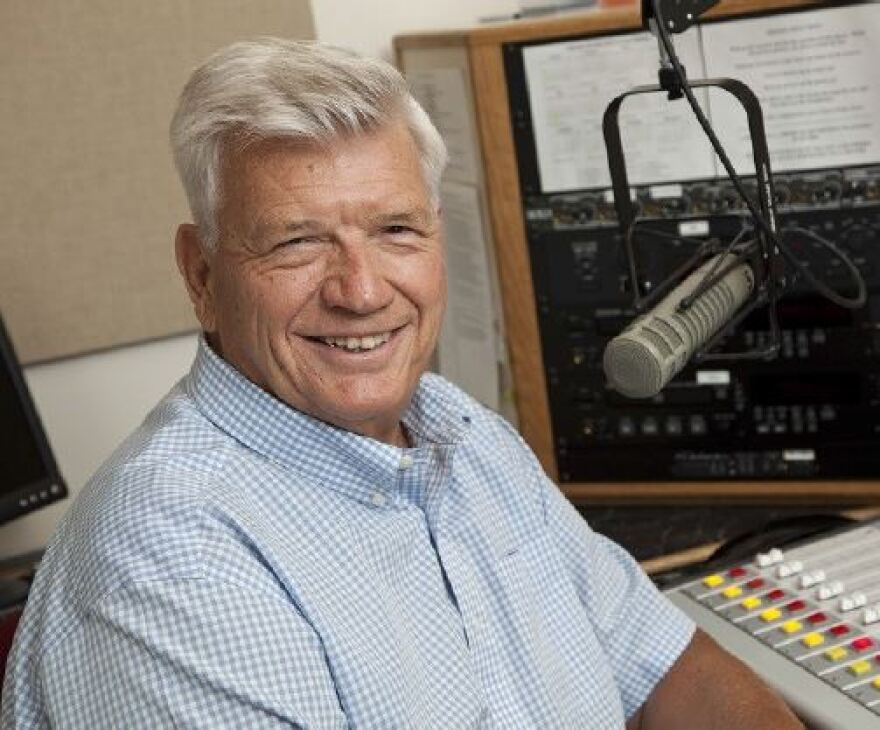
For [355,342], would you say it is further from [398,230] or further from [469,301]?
[469,301]

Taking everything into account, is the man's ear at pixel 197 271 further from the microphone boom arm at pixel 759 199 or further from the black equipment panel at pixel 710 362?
the black equipment panel at pixel 710 362

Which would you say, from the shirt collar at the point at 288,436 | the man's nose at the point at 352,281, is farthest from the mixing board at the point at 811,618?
the man's nose at the point at 352,281

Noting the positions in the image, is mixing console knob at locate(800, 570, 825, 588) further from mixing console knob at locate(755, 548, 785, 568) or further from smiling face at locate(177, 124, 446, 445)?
smiling face at locate(177, 124, 446, 445)

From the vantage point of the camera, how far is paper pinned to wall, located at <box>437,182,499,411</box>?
2.40 meters

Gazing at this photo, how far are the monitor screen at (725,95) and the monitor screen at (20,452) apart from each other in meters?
0.76

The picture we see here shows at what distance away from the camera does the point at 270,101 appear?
1.37 meters

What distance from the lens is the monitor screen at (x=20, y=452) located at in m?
2.21

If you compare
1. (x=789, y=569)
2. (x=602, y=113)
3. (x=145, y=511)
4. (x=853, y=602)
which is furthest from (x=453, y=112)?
(x=145, y=511)

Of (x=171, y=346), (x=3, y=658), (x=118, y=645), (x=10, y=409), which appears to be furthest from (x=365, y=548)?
(x=171, y=346)

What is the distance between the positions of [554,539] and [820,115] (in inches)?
28.6

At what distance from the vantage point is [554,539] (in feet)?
5.64

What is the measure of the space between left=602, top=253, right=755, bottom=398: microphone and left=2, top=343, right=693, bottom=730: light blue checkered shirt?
0.20 metres

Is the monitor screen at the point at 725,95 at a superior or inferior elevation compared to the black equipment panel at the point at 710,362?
superior

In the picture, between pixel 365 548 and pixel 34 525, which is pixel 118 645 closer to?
pixel 365 548
